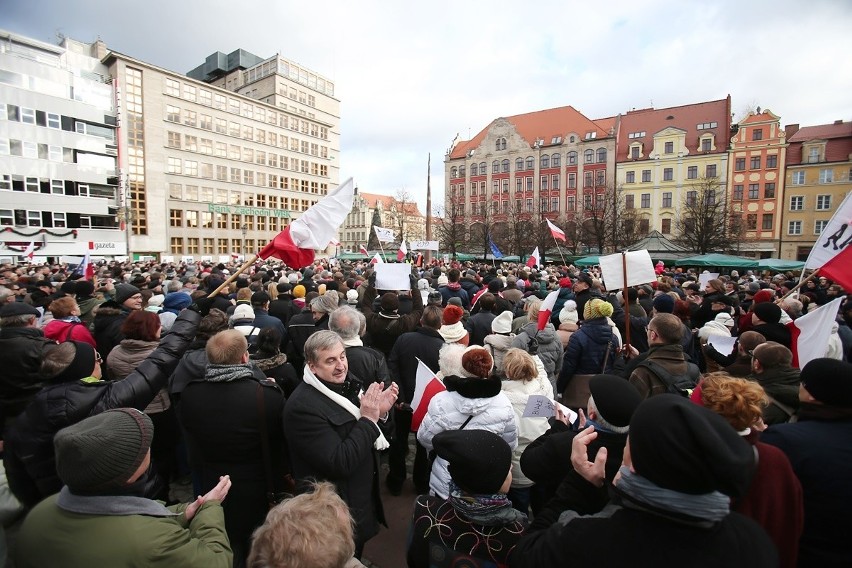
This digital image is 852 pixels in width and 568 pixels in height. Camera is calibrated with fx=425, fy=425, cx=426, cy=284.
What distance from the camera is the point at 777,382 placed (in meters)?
3.16

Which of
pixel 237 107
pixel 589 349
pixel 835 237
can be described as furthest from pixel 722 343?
pixel 237 107

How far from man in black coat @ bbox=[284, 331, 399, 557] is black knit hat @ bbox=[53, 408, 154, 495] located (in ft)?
3.02

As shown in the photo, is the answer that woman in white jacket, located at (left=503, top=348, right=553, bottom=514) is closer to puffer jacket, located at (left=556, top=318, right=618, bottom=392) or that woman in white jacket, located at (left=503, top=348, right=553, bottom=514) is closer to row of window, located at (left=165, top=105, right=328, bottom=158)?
puffer jacket, located at (left=556, top=318, right=618, bottom=392)

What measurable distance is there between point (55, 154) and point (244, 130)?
21.0 m

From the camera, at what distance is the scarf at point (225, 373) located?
8.84 feet

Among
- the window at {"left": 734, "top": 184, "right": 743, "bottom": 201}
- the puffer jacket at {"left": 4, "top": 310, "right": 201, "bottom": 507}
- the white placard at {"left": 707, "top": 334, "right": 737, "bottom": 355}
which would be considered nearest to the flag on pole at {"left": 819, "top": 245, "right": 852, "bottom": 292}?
the white placard at {"left": 707, "top": 334, "right": 737, "bottom": 355}

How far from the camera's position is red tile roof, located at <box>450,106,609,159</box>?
61.0 m

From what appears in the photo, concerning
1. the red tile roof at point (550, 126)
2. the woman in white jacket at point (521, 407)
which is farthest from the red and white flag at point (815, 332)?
the red tile roof at point (550, 126)

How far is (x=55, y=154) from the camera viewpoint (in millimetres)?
35938

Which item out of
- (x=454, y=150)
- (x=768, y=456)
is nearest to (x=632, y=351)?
(x=768, y=456)

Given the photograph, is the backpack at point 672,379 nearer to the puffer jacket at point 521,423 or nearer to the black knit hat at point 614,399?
the puffer jacket at point 521,423

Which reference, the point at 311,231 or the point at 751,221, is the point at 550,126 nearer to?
the point at 751,221

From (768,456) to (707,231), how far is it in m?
38.4

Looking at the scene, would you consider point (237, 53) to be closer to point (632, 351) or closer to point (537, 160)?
point (537, 160)
